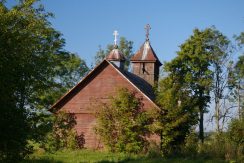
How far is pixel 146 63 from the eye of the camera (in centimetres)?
4228

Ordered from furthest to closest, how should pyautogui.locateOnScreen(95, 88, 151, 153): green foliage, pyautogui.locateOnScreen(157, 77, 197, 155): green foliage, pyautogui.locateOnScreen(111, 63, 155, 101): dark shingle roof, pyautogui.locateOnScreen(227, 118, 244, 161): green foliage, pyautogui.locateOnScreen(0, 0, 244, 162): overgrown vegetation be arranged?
pyautogui.locateOnScreen(111, 63, 155, 101): dark shingle roof, pyautogui.locateOnScreen(95, 88, 151, 153): green foliage, pyautogui.locateOnScreen(157, 77, 197, 155): green foliage, pyautogui.locateOnScreen(227, 118, 244, 161): green foliage, pyautogui.locateOnScreen(0, 0, 244, 162): overgrown vegetation

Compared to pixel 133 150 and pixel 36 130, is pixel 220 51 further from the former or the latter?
pixel 36 130

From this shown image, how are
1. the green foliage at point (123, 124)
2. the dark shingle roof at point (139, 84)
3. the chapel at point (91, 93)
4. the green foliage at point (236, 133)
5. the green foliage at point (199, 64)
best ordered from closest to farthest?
the green foliage at point (236, 133) < the green foliage at point (123, 124) < the chapel at point (91, 93) < the dark shingle roof at point (139, 84) < the green foliage at point (199, 64)

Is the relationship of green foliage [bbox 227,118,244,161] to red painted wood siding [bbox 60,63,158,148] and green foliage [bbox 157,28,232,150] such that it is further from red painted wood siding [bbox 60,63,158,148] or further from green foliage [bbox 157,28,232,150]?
red painted wood siding [bbox 60,63,158,148]

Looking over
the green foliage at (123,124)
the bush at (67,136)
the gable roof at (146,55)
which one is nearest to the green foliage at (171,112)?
the green foliage at (123,124)

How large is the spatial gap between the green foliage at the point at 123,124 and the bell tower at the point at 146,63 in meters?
10.6

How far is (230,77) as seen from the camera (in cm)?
4444

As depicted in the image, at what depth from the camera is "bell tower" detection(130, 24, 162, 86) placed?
4209 cm

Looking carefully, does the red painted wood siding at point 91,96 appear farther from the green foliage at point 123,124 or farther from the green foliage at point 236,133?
the green foliage at point 236,133

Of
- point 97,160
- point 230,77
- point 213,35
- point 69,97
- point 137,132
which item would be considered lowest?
point 97,160

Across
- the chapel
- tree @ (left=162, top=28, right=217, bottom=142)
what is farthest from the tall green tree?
the chapel

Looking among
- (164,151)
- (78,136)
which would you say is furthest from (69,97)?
(164,151)

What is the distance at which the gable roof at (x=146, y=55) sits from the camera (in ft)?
138

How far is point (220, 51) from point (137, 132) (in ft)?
57.2
